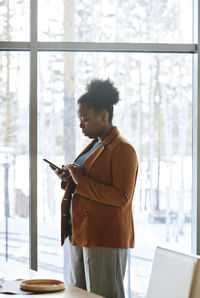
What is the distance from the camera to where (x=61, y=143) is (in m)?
4.02

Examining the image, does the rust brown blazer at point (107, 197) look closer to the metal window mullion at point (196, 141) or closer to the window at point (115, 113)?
the window at point (115, 113)

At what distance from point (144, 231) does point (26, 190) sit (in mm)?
880

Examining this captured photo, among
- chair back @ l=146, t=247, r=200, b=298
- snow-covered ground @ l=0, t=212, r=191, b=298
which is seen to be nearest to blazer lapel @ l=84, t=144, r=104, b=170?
chair back @ l=146, t=247, r=200, b=298


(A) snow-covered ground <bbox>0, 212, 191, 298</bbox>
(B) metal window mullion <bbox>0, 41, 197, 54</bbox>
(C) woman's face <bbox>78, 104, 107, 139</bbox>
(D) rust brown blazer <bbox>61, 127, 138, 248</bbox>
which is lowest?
(A) snow-covered ground <bbox>0, 212, 191, 298</bbox>

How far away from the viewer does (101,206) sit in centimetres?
309

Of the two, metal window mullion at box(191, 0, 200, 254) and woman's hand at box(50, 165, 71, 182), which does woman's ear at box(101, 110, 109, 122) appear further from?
metal window mullion at box(191, 0, 200, 254)

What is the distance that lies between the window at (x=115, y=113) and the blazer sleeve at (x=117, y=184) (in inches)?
38.7

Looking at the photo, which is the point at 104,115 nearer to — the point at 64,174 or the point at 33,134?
the point at 64,174

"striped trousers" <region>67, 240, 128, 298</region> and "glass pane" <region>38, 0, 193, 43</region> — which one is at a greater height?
"glass pane" <region>38, 0, 193, 43</region>

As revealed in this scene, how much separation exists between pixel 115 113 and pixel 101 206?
3.66 ft

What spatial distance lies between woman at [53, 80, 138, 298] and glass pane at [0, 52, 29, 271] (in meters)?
0.85

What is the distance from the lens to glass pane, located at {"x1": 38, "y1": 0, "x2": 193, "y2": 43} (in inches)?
158

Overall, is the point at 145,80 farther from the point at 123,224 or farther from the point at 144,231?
the point at 123,224

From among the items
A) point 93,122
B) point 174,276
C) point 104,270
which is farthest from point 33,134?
point 174,276
